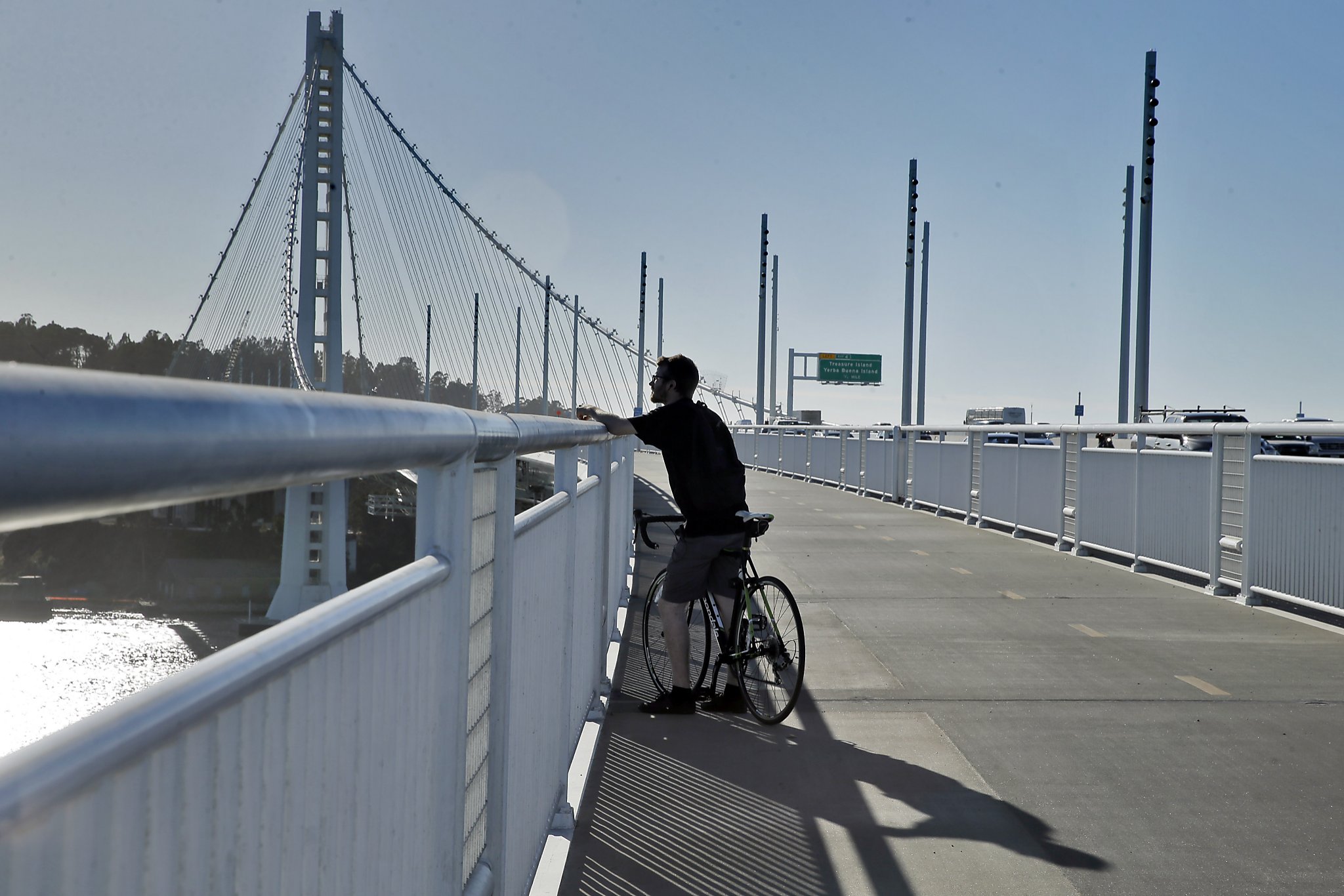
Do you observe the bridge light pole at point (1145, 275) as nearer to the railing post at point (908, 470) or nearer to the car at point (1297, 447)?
the car at point (1297, 447)

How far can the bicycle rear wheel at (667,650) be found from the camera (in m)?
5.75

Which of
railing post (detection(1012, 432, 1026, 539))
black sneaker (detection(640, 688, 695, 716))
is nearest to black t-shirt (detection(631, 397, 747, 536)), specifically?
black sneaker (detection(640, 688, 695, 716))

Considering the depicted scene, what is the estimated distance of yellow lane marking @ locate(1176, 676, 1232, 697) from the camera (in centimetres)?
579

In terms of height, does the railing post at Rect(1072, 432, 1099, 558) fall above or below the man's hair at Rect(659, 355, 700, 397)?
below

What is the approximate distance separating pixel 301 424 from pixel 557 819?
9.62 ft

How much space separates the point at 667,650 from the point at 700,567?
1.77 ft

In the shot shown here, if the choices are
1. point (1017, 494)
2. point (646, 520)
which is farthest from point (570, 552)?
point (1017, 494)

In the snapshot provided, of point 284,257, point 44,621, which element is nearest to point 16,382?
point 44,621

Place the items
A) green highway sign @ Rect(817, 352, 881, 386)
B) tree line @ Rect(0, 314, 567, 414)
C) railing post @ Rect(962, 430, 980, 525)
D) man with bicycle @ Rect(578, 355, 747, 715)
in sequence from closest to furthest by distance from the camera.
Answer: man with bicycle @ Rect(578, 355, 747, 715) → railing post @ Rect(962, 430, 980, 525) → tree line @ Rect(0, 314, 567, 414) → green highway sign @ Rect(817, 352, 881, 386)

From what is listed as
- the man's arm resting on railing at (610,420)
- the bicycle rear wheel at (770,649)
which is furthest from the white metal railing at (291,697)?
the bicycle rear wheel at (770,649)

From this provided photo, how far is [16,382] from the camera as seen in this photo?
1.96ft

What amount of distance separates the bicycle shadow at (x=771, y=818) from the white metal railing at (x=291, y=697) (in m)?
1.14

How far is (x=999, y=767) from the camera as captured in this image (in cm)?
462

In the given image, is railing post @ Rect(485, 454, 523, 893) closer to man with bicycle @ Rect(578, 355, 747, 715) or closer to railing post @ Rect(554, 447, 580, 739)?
railing post @ Rect(554, 447, 580, 739)
